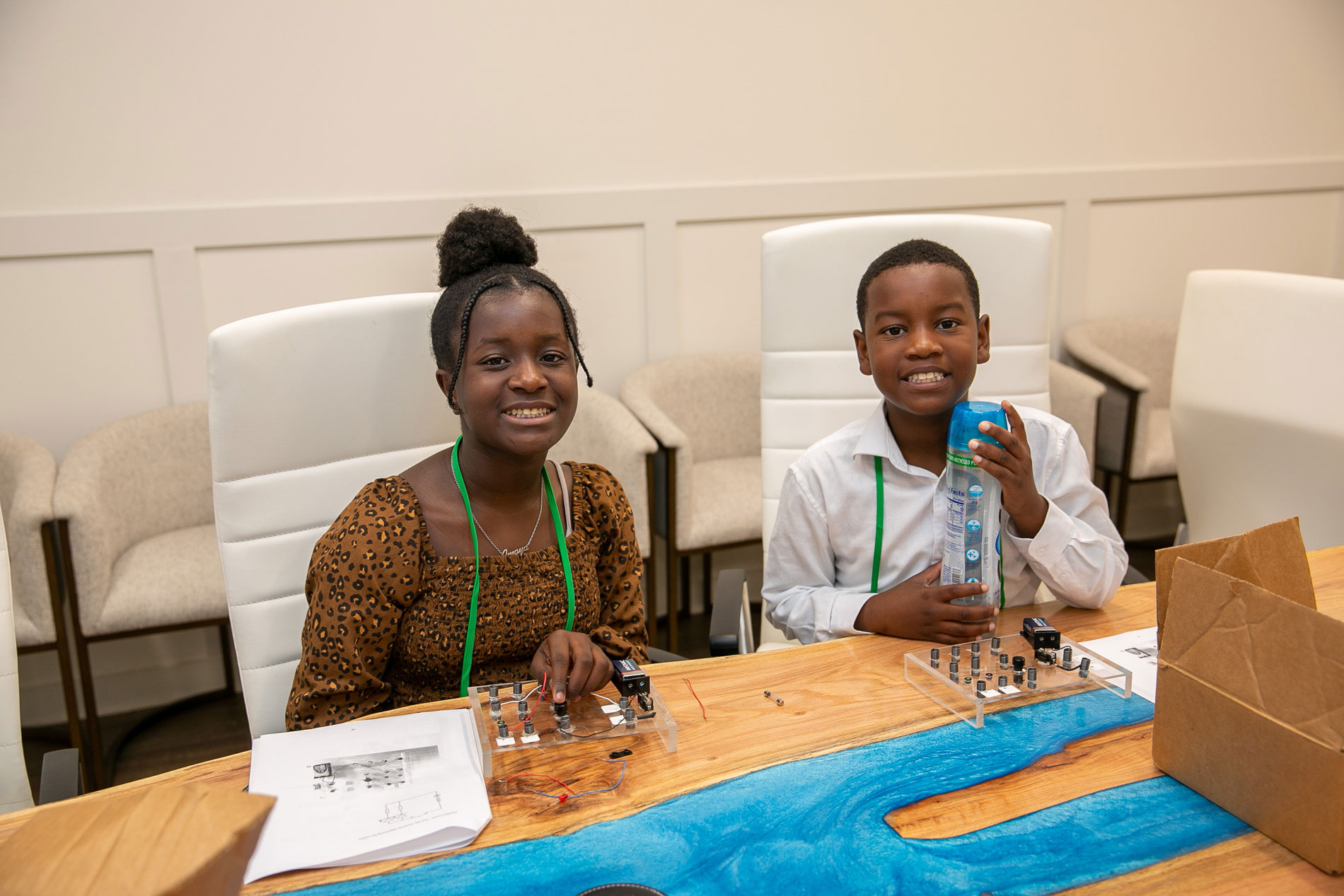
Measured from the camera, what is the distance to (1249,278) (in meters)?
1.88

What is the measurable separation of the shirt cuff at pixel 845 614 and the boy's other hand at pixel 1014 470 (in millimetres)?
239

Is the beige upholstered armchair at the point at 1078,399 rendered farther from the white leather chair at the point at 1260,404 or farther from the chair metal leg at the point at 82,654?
the chair metal leg at the point at 82,654

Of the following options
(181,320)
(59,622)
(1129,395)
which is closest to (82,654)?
(59,622)

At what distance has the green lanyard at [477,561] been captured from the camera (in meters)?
1.38

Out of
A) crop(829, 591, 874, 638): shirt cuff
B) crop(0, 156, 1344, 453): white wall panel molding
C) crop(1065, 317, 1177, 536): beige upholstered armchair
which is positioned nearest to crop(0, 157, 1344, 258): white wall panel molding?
crop(0, 156, 1344, 453): white wall panel molding

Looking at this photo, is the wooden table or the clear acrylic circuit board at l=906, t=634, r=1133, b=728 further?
the clear acrylic circuit board at l=906, t=634, r=1133, b=728

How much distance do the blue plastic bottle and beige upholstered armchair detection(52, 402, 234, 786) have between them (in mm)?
1783

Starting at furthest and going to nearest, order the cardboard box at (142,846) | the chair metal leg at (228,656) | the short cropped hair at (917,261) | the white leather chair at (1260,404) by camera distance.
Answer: the chair metal leg at (228,656) → the white leather chair at (1260,404) → the short cropped hair at (917,261) → the cardboard box at (142,846)

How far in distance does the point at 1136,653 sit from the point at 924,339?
1.64 ft

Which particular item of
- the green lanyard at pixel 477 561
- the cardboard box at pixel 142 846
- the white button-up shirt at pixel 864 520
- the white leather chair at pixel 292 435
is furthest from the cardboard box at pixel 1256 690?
the white leather chair at pixel 292 435

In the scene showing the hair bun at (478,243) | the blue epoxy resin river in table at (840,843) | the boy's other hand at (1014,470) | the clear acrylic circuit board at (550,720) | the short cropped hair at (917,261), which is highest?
the hair bun at (478,243)

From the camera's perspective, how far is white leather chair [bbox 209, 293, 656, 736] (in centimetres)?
141

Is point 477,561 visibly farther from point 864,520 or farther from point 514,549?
point 864,520

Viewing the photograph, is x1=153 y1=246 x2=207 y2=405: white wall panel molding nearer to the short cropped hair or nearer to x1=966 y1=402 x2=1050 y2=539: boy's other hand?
the short cropped hair
